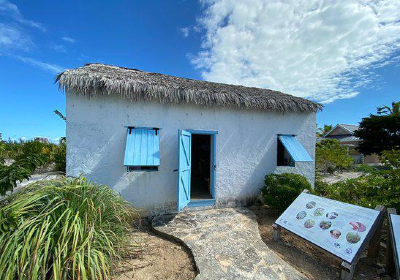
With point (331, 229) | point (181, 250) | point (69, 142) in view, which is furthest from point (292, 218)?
point (69, 142)

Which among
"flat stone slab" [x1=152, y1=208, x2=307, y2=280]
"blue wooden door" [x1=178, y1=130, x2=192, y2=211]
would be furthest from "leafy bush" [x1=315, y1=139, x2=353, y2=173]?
"blue wooden door" [x1=178, y1=130, x2=192, y2=211]

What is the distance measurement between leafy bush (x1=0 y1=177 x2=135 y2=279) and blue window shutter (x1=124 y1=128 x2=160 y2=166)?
4.75 ft

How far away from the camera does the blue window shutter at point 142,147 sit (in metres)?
4.32

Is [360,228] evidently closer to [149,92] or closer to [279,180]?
[279,180]

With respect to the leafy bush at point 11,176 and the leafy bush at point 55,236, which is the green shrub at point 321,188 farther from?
the leafy bush at point 11,176

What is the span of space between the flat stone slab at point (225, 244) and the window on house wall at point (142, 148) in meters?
1.58

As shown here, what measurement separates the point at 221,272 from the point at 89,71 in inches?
220

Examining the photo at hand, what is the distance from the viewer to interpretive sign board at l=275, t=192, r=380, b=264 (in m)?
2.79

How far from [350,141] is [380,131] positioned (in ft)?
19.3

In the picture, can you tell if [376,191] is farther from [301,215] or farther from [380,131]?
[380,131]

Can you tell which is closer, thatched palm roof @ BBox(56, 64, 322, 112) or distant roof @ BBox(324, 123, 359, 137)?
thatched palm roof @ BBox(56, 64, 322, 112)

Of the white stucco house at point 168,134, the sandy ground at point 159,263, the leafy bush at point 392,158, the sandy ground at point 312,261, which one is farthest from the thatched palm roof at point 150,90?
the sandy ground at point 312,261

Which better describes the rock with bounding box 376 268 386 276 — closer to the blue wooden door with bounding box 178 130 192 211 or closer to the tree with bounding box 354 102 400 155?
the blue wooden door with bounding box 178 130 192 211

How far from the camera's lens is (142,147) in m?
4.55
